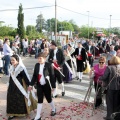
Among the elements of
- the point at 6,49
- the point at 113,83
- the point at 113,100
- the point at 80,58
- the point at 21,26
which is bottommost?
the point at 113,100

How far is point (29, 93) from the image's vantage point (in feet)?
23.7

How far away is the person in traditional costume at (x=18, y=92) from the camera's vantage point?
7.09 meters

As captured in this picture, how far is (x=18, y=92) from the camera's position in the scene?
23.3 feet

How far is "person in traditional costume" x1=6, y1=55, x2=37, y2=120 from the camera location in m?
7.09

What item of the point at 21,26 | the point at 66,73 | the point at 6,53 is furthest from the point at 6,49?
the point at 21,26

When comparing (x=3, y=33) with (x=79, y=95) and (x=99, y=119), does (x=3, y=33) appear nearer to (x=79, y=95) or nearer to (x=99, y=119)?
(x=79, y=95)

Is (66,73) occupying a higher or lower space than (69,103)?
higher

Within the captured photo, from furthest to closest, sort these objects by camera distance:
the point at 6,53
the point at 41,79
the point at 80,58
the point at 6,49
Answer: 1. the point at 6,53
2. the point at 6,49
3. the point at 80,58
4. the point at 41,79

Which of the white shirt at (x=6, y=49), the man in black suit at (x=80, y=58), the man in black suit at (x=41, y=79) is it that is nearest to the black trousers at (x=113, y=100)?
the man in black suit at (x=41, y=79)

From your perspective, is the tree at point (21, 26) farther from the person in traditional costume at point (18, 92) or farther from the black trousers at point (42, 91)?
the black trousers at point (42, 91)

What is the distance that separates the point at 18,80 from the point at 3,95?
2.79m

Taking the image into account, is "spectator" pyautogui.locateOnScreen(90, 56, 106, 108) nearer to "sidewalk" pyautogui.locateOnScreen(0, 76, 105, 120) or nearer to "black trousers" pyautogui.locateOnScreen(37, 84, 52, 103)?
"sidewalk" pyautogui.locateOnScreen(0, 76, 105, 120)

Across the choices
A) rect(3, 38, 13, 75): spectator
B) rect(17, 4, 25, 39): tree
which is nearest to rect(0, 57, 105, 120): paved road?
rect(3, 38, 13, 75): spectator

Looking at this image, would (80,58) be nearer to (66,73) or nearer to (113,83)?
(66,73)
